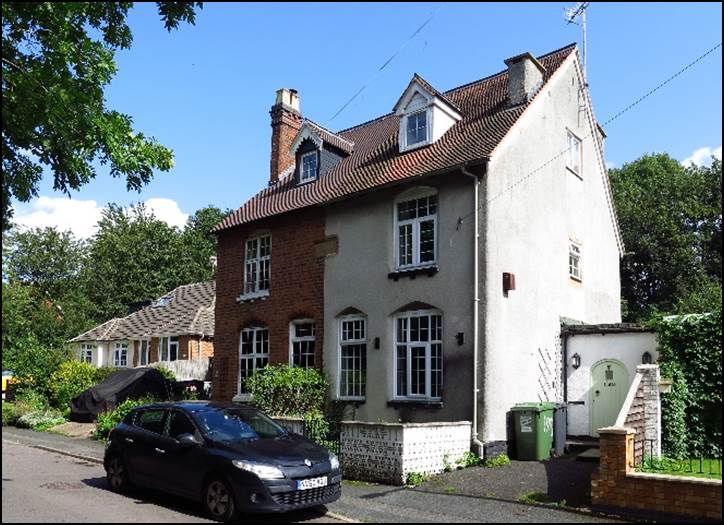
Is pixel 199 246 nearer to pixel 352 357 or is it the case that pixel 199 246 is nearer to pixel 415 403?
pixel 352 357

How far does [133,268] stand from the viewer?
54906 millimetres

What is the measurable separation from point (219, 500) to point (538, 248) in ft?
35.0

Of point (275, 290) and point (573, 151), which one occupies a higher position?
point (573, 151)

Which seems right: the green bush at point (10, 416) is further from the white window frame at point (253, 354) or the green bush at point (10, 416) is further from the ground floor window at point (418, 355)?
the ground floor window at point (418, 355)

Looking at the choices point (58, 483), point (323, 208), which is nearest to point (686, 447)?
point (323, 208)

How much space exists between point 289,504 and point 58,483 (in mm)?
5500

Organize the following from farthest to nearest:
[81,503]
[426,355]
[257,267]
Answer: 1. [257,267]
2. [426,355]
3. [81,503]

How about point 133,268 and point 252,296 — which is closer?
point 252,296

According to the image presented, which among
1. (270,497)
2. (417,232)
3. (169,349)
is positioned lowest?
(270,497)

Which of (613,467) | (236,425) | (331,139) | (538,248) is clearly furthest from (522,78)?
(236,425)

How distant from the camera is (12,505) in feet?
31.8

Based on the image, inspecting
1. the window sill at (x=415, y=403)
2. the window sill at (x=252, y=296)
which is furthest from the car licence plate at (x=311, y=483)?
the window sill at (x=252, y=296)

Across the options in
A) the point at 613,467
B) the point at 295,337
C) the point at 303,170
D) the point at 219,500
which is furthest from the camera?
the point at 303,170

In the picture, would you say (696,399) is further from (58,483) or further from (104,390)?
(104,390)
